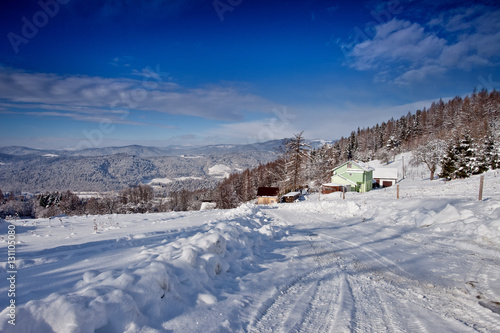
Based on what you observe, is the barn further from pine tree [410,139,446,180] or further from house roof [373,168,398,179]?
pine tree [410,139,446,180]

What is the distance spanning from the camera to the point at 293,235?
9547mm

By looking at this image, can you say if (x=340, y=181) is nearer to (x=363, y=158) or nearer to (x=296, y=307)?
(x=363, y=158)

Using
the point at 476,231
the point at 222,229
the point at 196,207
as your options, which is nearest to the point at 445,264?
the point at 476,231

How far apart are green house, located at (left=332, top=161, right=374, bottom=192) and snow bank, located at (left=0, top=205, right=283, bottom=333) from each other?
46935mm

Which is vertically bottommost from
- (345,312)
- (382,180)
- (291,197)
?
(291,197)

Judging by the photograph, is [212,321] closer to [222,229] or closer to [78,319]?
[78,319]

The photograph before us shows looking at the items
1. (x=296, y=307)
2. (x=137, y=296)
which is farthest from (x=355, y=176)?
(x=137, y=296)

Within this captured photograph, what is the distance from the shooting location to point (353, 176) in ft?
159

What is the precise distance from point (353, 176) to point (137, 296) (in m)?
50.6

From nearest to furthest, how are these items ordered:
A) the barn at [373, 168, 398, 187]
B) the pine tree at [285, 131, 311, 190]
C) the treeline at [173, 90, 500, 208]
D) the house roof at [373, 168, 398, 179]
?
the pine tree at [285, 131, 311, 190]
the treeline at [173, 90, 500, 208]
the house roof at [373, 168, 398, 179]
the barn at [373, 168, 398, 187]

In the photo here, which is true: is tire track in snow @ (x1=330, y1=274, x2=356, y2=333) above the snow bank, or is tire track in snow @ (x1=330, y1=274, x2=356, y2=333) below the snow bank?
below

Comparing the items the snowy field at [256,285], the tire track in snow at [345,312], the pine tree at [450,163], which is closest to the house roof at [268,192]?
the pine tree at [450,163]

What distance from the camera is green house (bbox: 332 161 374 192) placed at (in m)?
47.5

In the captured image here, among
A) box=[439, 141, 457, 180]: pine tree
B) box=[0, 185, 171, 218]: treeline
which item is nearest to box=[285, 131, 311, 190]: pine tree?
box=[439, 141, 457, 180]: pine tree
